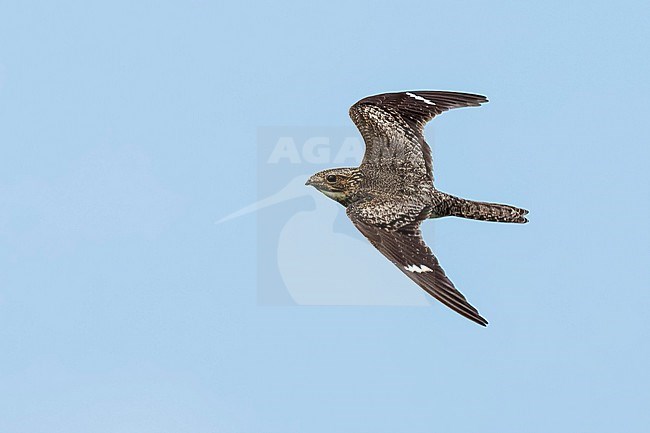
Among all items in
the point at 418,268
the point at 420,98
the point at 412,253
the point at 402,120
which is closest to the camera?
the point at 418,268

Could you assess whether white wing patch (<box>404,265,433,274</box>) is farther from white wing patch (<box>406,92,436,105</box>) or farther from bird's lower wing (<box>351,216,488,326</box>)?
white wing patch (<box>406,92,436,105</box>)

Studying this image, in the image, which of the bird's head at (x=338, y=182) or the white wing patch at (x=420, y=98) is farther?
the white wing patch at (x=420, y=98)

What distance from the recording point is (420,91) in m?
18.4

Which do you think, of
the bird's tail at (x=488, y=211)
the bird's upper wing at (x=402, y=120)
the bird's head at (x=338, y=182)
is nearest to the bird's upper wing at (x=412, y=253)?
the bird's head at (x=338, y=182)

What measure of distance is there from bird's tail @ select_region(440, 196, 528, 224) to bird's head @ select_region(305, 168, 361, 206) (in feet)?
4.69

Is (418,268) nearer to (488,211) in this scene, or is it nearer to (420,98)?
(488,211)

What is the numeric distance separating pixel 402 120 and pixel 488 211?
6.78 ft

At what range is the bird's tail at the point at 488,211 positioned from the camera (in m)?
16.6

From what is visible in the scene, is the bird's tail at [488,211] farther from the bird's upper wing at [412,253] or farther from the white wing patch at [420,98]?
the white wing patch at [420,98]

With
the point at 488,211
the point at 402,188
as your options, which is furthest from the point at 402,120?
the point at 488,211

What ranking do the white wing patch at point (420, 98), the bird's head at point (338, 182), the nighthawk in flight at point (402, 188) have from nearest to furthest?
1. the nighthawk in flight at point (402, 188)
2. the bird's head at point (338, 182)
3. the white wing patch at point (420, 98)

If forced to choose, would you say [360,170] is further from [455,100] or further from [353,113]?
[455,100]

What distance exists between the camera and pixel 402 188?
54.3 ft

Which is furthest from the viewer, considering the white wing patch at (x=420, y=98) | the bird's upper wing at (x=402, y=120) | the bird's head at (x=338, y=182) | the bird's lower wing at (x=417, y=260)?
the white wing patch at (x=420, y=98)
